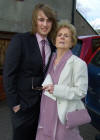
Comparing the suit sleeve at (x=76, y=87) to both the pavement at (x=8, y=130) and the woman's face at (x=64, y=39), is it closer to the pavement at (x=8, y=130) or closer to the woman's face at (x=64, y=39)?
the woman's face at (x=64, y=39)

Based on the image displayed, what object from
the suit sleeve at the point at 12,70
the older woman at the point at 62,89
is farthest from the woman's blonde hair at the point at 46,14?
the suit sleeve at the point at 12,70

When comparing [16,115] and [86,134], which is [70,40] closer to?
[16,115]

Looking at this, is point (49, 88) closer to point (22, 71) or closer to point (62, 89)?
point (62, 89)

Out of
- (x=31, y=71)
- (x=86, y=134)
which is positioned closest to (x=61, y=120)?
(x=31, y=71)

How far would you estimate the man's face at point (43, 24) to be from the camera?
104 inches

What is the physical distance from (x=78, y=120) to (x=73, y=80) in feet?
1.18

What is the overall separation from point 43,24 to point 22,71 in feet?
1.60

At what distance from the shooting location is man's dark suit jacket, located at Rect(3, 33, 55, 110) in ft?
8.46

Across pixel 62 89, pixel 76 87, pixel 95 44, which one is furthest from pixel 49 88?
pixel 95 44

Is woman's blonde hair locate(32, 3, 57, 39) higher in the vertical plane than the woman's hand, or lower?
higher

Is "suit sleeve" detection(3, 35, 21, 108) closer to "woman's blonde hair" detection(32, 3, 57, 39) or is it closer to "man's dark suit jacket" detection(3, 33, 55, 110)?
"man's dark suit jacket" detection(3, 33, 55, 110)

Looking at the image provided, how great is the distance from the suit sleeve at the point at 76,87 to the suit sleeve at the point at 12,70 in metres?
0.40

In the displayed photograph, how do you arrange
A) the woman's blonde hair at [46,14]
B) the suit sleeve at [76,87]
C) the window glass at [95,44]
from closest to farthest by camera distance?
the suit sleeve at [76,87] → the woman's blonde hair at [46,14] → the window glass at [95,44]

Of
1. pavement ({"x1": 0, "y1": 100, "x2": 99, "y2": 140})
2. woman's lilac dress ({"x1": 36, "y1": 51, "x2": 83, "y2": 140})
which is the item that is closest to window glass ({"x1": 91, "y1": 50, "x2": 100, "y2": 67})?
pavement ({"x1": 0, "y1": 100, "x2": 99, "y2": 140})
